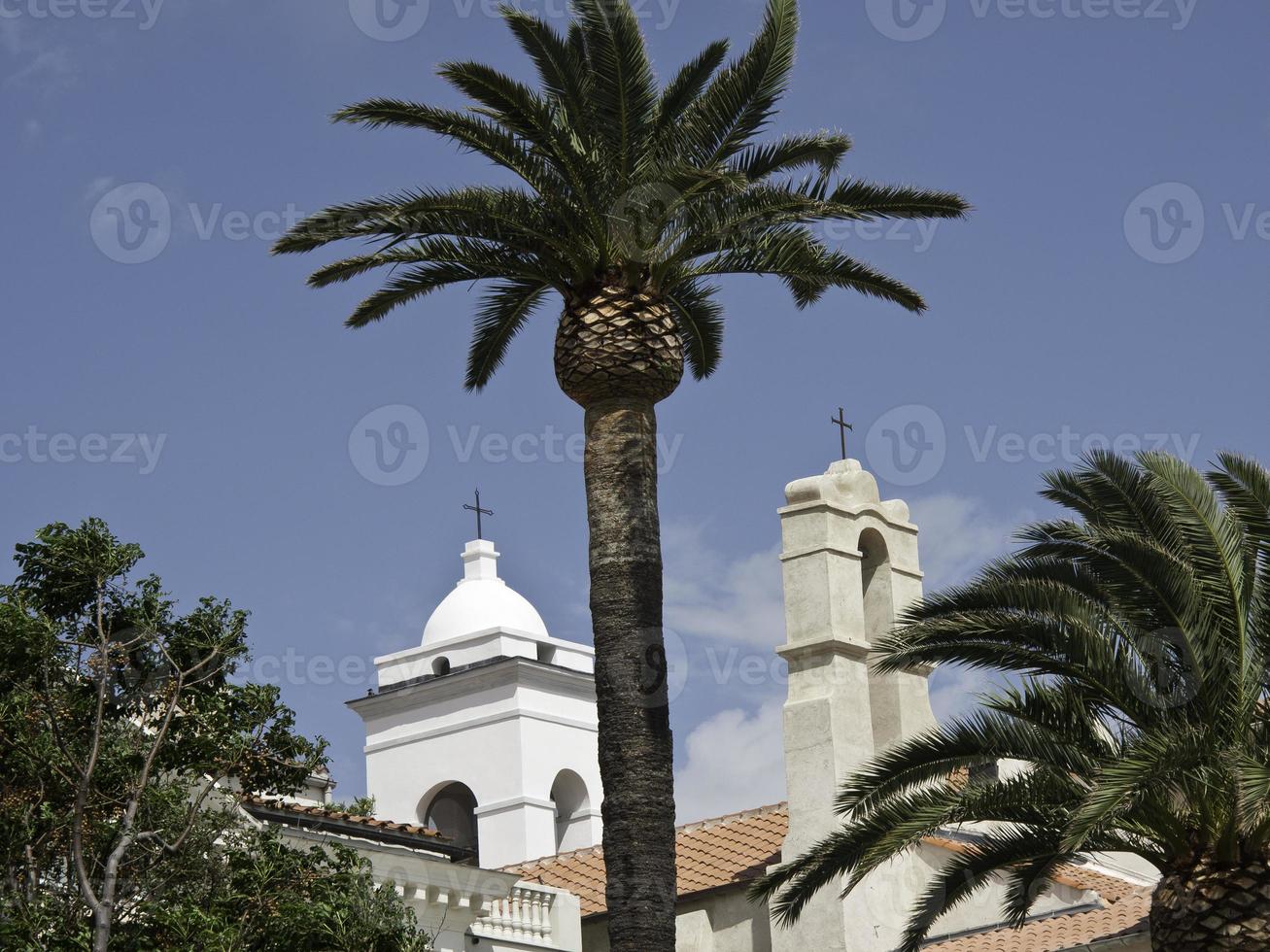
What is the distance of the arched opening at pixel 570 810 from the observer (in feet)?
128

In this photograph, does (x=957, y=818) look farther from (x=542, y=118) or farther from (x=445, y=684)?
(x=445, y=684)

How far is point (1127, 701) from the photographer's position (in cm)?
1905

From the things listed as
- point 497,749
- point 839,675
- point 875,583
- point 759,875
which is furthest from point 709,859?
point 497,749

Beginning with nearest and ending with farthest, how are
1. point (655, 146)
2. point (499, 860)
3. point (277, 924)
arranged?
point (277, 924) < point (655, 146) < point (499, 860)

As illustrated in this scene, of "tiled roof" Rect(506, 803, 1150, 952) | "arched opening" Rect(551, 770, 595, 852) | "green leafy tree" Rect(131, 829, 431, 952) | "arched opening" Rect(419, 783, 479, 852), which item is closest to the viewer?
"green leafy tree" Rect(131, 829, 431, 952)

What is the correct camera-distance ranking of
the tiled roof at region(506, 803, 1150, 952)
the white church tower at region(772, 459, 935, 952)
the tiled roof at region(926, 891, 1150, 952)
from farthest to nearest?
the white church tower at region(772, 459, 935, 952)
the tiled roof at region(506, 803, 1150, 952)
the tiled roof at region(926, 891, 1150, 952)

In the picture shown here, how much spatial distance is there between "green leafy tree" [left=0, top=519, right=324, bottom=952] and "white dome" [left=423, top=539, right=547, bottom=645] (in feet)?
68.6

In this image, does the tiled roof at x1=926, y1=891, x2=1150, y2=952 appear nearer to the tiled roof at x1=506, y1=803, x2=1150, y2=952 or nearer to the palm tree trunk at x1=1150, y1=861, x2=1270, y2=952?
the tiled roof at x1=506, y1=803, x2=1150, y2=952

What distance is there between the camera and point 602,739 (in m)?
19.0

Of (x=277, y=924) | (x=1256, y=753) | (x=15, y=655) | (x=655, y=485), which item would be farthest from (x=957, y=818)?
(x=15, y=655)

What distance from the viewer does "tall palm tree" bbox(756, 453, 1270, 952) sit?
61.3 ft

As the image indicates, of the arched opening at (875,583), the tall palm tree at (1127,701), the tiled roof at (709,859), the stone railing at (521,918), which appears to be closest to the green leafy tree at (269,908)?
the tall palm tree at (1127,701)

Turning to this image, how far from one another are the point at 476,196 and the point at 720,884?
45.9ft

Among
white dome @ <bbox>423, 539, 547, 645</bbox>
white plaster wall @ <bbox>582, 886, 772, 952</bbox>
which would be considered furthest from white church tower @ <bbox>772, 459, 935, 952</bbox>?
white dome @ <bbox>423, 539, 547, 645</bbox>
